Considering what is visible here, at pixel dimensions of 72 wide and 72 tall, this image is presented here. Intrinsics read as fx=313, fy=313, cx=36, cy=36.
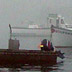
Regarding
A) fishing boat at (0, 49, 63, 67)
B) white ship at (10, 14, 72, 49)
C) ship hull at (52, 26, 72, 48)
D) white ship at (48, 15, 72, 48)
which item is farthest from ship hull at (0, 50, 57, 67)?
ship hull at (52, 26, 72, 48)

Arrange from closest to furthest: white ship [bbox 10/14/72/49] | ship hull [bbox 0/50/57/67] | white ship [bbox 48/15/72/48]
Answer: ship hull [bbox 0/50/57/67]
white ship [bbox 10/14/72/49]
white ship [bbox 48/15/72/48]

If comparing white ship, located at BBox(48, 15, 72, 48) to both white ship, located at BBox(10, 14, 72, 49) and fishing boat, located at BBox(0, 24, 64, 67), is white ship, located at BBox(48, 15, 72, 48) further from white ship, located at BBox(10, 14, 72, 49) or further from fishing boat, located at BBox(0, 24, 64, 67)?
fishing boat, located at BBox(0, 24, 64, 67)

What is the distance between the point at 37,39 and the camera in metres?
55.9

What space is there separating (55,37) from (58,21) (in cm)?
519

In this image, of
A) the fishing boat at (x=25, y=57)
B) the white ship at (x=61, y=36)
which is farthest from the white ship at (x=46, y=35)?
the fishing boat at (x=25, y=57)

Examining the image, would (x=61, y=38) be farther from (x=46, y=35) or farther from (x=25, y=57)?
(x=25, y=57)

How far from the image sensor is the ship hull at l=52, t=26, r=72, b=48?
5594cm

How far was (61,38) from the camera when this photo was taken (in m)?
57.3

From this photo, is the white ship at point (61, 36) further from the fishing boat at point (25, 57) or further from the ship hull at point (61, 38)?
the fishing boat at point (25, 57)

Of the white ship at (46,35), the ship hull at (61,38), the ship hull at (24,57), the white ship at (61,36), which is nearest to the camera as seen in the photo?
the ship hull at (24,57)

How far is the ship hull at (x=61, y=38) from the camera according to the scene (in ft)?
184

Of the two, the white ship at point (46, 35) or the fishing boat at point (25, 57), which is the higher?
the white ship at point (46, 35)

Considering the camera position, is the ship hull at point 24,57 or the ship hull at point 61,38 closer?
the ship hull at point 24,57

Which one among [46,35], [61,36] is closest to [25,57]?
[46,35]
